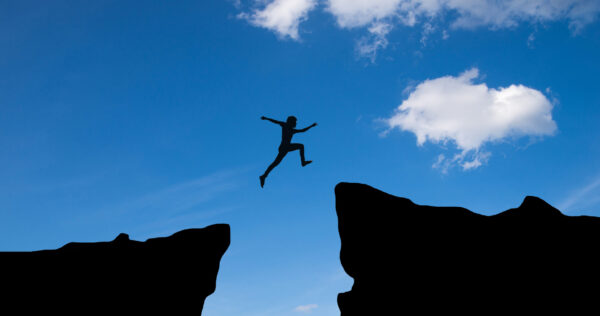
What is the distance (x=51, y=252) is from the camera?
31.2 feet

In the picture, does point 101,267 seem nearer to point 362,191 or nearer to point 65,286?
point 65,286

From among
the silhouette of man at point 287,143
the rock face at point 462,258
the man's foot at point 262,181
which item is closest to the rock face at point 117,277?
the man's foot at point 262,181

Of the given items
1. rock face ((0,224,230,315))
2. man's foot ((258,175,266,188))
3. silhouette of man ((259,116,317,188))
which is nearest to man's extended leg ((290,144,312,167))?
silhouette of man ((259,116,317,188))

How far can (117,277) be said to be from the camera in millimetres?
9422

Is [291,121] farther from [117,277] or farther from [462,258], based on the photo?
[117,277]

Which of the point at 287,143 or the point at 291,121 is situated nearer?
the point at 291,121

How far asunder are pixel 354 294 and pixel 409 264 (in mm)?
1290

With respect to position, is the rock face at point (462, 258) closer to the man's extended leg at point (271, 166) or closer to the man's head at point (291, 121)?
the man's head at point (291, 121)

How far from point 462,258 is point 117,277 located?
7.11 m

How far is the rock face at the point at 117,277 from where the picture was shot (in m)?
9.09

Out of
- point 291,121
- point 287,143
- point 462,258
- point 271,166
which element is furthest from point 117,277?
point 462,258

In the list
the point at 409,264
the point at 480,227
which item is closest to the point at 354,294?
the point at 409,264

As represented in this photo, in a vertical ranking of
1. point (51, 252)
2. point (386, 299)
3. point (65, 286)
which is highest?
point (51, 252)

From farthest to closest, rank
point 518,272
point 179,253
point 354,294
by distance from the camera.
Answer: point 179,253, point 354,294, point 518,272
